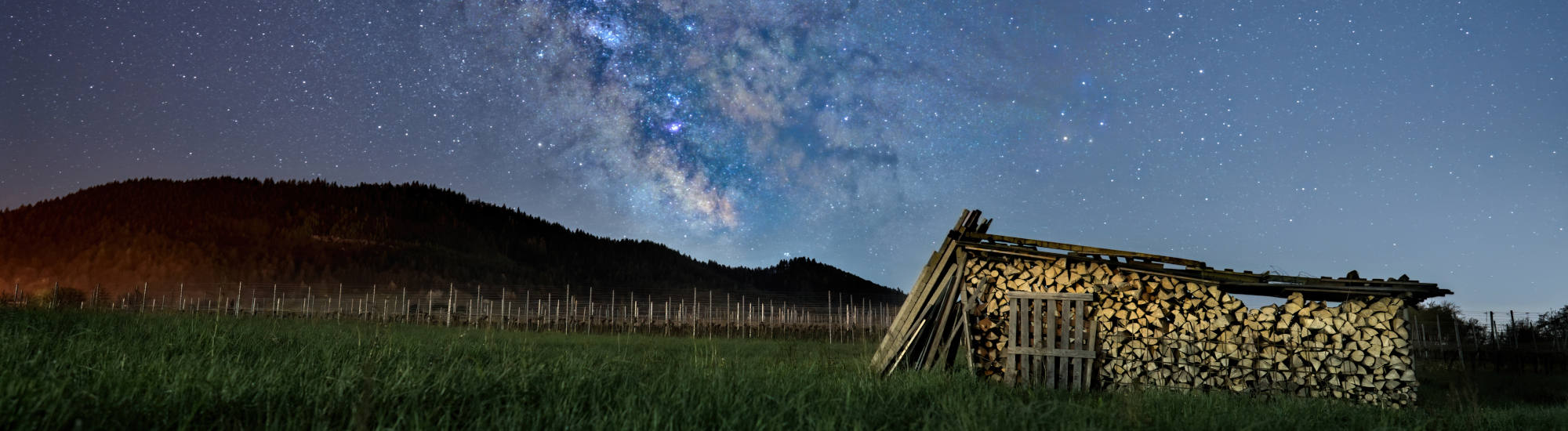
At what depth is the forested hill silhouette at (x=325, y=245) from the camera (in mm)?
68188

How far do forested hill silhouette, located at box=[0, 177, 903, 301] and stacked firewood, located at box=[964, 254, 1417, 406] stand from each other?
69706 millimetres

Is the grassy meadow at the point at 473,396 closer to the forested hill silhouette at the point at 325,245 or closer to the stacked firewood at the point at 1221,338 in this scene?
the stacked firewood at the point at 1221,338

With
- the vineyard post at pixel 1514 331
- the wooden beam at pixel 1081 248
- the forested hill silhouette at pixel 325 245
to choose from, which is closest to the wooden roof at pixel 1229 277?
the wooden beam at pixel 1081 248

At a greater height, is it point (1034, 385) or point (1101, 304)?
point (1101, 304)

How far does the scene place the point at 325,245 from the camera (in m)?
76.4

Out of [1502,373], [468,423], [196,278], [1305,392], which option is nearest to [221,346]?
[468,423]

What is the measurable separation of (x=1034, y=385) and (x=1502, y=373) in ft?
68.5

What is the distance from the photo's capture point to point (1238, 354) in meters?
9.30

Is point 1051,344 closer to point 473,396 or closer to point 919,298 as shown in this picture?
point 919,298

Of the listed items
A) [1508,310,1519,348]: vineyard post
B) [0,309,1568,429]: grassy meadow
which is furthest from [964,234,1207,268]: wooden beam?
[1508,310,1519,348]: vineyard post

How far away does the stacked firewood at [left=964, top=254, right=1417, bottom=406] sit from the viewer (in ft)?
29.2

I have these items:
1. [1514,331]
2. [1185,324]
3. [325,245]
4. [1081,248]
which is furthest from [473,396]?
[325,245]

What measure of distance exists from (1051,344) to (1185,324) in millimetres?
1909

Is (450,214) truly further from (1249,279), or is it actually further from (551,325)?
(1249,279)
